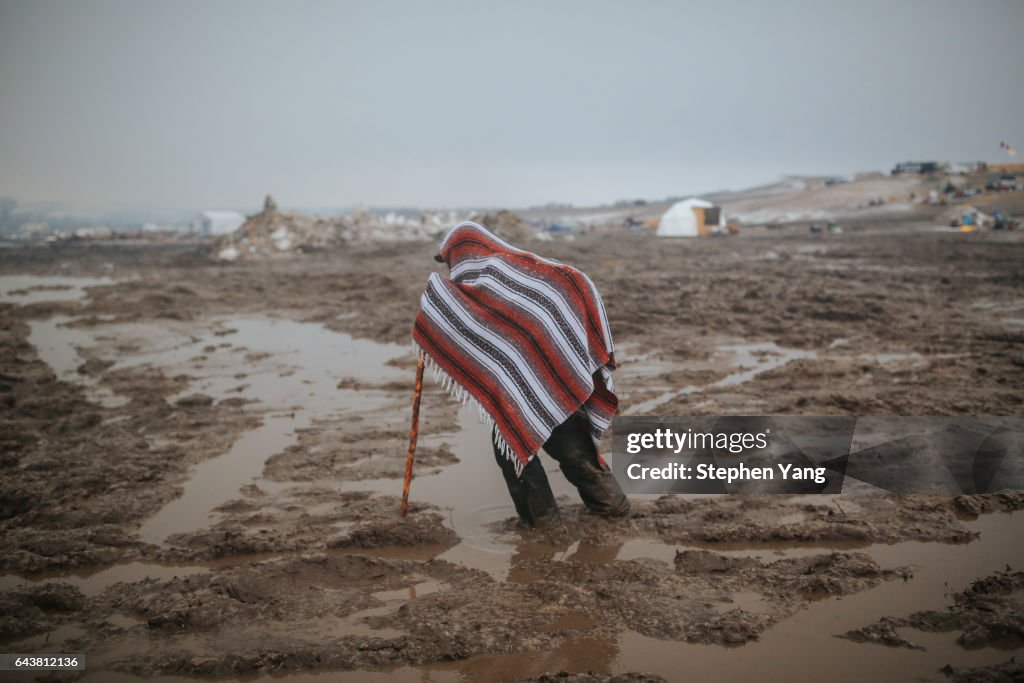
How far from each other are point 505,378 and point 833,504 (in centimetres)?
237

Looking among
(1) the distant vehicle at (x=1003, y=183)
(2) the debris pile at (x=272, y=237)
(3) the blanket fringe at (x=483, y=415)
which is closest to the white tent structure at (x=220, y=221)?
(2) the debris pile at (x=272, y=237)

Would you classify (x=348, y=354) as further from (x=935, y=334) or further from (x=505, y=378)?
(x=935, y=334)

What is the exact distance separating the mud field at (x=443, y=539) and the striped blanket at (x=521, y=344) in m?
0.81

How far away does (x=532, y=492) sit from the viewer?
4.72 meters

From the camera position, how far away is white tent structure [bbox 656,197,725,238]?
120 ft

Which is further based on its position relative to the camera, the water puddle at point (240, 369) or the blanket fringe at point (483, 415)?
the water puddle at point (240, 369)

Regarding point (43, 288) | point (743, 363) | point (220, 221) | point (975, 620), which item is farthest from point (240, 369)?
point (220, 221)

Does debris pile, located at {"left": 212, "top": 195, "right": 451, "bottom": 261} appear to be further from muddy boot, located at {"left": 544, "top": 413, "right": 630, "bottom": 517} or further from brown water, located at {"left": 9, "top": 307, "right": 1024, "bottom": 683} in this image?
muddy boot, located at {"left": 544, "top": 413, "right": 630, "bottom": 517}

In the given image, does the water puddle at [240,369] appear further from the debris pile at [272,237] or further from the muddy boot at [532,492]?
the debris pile at [272,237]

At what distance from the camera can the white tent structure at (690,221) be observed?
36.7m

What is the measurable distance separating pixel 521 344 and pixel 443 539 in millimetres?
1331

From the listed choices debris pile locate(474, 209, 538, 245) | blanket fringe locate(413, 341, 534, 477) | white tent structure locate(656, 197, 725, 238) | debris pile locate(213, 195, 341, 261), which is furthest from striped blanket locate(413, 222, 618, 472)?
white tent structure locate(656, 197, 725, 238)

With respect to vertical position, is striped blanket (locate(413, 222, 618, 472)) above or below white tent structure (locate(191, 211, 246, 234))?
below

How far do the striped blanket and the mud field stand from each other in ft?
2.67
